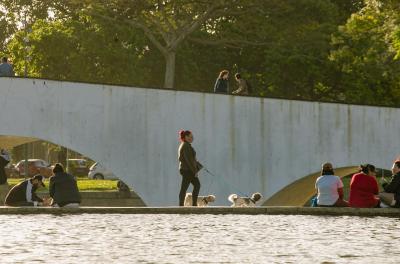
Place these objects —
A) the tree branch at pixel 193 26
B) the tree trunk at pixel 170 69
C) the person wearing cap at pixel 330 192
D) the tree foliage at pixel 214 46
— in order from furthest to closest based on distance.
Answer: the tree trunk at pixel 170 69 < the tree foliage at pixel 214 46 < the tree branch at pixel 193 26 < the person wearing cap at pixel 330 192

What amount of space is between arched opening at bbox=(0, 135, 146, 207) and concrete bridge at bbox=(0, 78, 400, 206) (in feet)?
3.47

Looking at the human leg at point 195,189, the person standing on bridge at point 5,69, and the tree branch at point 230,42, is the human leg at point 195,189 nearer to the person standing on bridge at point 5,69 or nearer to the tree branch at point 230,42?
the person standing on bridge at point 5,69

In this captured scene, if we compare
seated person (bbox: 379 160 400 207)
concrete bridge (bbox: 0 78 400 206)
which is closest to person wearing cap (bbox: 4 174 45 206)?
seated person (bbox: 379 160 400 207)

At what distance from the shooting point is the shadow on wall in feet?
127

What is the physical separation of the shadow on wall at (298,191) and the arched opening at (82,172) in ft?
14.9

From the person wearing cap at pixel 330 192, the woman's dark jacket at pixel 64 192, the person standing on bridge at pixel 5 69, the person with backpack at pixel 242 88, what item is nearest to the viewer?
the person wearing cap at pixel 330 192

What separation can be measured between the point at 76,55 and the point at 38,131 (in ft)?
71.6

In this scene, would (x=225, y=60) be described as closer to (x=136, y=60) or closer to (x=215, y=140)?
(x=136, y=60)

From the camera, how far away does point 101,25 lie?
5675 centimetres

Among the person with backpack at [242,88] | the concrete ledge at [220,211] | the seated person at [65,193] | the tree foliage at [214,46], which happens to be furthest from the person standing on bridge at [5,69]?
the tree foliage at [214,46]

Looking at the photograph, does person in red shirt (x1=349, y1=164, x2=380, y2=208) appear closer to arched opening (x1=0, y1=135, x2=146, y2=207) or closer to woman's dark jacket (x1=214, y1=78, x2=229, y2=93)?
woman's dark jacket (x1=214, y1=78, x2=229, y2=93)

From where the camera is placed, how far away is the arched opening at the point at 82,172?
4803 cm

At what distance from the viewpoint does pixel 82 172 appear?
269 feet

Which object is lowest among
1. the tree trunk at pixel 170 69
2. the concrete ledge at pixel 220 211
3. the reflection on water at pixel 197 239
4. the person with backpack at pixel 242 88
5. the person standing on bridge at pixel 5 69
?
the reflection on water at pixel 197 239
